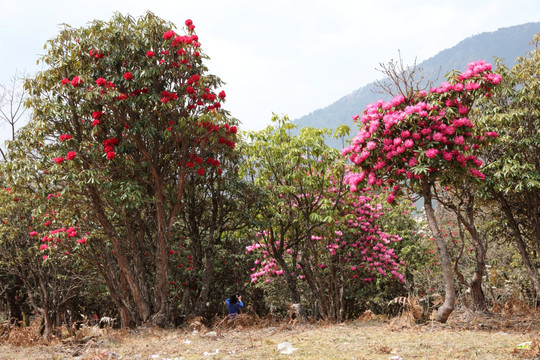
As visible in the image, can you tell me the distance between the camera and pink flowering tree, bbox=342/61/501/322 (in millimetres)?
7516

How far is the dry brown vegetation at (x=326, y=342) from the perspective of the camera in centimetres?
580

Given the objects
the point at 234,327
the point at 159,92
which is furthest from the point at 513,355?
the point at 159,92

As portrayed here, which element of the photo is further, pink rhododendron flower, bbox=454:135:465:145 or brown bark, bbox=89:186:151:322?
brown bark, bbox=89:186:151:322

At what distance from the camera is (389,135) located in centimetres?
791

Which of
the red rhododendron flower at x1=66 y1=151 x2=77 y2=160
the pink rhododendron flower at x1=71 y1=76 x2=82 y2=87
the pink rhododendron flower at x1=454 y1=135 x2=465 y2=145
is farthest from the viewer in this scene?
the pink rhododendron flower at x1=71 y1=76 x2=82 y2=87

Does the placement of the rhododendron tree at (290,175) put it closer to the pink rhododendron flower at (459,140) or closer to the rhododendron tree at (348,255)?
the rhododendron tree at (348,255)

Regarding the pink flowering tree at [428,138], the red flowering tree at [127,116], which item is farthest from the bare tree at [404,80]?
the red flowering tree at [127,116]

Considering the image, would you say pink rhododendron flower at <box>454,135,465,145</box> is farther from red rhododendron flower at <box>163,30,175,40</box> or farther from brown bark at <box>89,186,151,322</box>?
brown bark at <box>89,186,151,322</box>

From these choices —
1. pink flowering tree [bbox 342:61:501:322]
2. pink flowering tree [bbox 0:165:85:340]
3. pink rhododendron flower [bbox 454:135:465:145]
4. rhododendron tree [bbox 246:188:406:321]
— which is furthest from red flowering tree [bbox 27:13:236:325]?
pink rhododendron flower [bbox 454:135:465:145]

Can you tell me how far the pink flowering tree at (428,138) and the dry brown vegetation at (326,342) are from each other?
1115 millimetres

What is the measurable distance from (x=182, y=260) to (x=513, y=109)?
998 centimetres

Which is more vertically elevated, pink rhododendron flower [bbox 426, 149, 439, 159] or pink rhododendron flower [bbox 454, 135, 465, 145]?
pink rhododendron flower [bbox 454, 135, 465, 145]

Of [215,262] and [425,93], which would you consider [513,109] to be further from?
[215,262]

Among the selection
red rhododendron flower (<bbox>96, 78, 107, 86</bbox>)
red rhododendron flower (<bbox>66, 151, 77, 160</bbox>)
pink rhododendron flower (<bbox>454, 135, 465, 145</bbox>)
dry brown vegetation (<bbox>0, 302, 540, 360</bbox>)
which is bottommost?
dry brown vegetation (<bbox>0, 302, 540, 360</bbox>)
